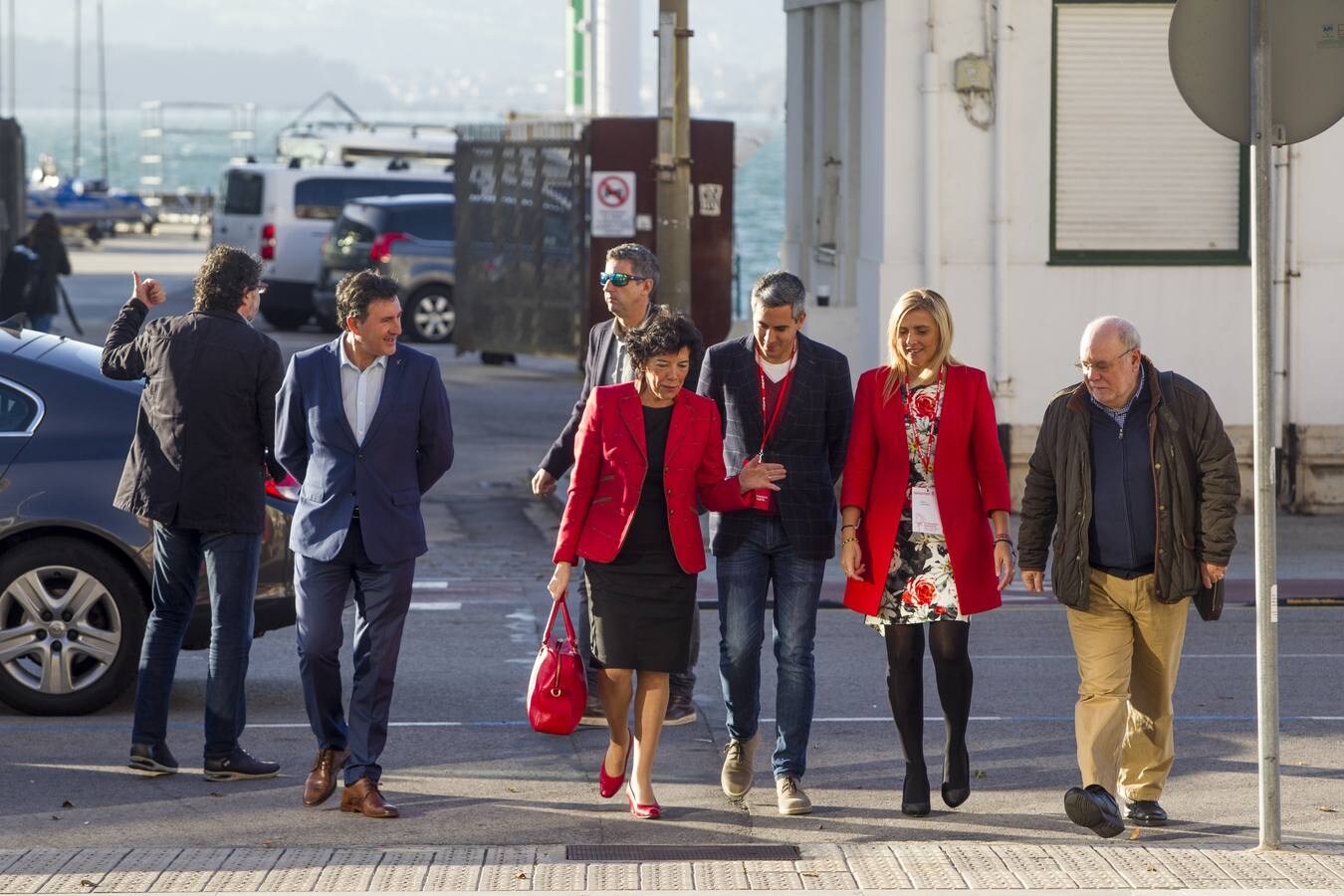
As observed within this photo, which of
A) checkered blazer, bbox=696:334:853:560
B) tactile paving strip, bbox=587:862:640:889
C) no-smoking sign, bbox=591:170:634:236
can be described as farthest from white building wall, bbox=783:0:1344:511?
tactile paving strip, bbox=587:862:640:889

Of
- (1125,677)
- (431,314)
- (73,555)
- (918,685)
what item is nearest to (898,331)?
(918,685)

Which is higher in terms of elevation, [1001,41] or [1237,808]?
[1001,41]

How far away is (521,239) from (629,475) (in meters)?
14.7

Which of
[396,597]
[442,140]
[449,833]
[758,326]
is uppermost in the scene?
[442,140]

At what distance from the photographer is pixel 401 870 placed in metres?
6.23

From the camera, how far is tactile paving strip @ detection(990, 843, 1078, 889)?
6.07 m

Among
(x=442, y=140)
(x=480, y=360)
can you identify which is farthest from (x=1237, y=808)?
(x=442, y=140)

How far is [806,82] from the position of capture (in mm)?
17328

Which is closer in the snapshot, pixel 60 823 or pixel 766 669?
pixel 60 823

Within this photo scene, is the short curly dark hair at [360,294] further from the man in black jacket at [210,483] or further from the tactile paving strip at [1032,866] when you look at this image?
the tactile paving strip at [1032,866]

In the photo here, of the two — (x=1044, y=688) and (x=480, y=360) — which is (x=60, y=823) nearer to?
(x=1044, y=688)

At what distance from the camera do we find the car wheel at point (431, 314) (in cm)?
2619

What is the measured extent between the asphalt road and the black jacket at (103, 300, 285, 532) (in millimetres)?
952

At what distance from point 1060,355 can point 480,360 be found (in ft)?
37.8
